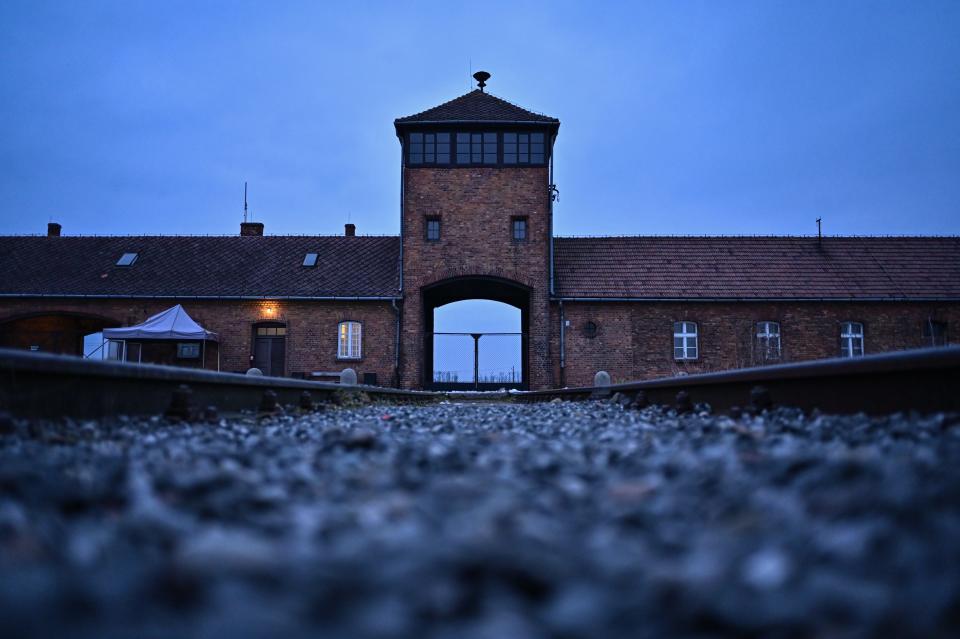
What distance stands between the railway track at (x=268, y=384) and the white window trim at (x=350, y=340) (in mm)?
17879

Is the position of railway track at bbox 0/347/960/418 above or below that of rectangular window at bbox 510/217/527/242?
below

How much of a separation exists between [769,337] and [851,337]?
3.31 metres

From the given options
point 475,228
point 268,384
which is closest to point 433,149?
point 475,228

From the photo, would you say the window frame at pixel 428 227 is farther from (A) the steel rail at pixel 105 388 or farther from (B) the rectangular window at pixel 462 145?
(A) the steel rail at pixel 105 388

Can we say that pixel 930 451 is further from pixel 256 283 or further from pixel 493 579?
pixel 256 283

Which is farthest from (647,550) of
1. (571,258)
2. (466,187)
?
(571,258)

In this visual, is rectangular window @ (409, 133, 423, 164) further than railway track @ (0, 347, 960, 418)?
Yes

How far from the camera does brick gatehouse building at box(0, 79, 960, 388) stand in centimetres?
2600

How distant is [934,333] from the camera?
2716 cm

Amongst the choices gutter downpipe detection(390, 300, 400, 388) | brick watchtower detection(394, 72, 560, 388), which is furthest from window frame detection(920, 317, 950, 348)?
gutter downpipe detection(390, 300, 400, 388)

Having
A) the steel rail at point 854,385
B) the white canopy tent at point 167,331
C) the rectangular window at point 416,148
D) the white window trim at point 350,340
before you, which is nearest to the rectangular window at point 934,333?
the rectangular window at point 416,148

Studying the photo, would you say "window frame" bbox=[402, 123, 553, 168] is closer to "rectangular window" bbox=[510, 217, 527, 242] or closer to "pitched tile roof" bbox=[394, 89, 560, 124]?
"pitched tile roof" bbox=[394, 89, 560, 124]

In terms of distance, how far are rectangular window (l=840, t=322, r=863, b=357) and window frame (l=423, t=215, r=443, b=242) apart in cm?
1609

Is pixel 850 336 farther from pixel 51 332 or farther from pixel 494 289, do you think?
pixel 51 332
